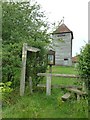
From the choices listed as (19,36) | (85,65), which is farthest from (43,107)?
(19,36)

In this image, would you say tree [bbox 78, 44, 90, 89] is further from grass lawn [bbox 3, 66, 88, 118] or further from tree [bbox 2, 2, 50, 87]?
tree [bbox 2, 2, 50, 87]

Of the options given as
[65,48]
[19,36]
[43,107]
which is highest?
[65,48]

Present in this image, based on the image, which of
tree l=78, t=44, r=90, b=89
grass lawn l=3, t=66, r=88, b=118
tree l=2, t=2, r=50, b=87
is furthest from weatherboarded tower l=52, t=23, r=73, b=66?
grass lawn l=3, t=66, r=88, b=118

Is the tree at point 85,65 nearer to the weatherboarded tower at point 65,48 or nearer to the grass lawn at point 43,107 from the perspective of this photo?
the grass lawn at point 43,107

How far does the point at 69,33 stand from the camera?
3002cm

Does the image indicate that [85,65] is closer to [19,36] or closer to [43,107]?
[43,107]

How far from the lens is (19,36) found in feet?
26.1

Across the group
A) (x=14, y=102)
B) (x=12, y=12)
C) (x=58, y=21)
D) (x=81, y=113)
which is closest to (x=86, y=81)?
(x=81, y=113)

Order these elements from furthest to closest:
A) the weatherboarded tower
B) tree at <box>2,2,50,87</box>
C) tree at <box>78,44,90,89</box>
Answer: the weatherboarded tower → tree at <box>2,2,50,87</box> → tree at <box>78,44,90,89</box>

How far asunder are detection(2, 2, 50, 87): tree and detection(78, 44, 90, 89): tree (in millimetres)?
1918

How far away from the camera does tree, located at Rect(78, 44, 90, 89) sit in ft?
18.8

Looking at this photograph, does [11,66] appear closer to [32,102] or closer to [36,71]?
[36,71]

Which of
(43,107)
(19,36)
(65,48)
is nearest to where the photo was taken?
(43,107)

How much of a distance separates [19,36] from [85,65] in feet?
10.2
